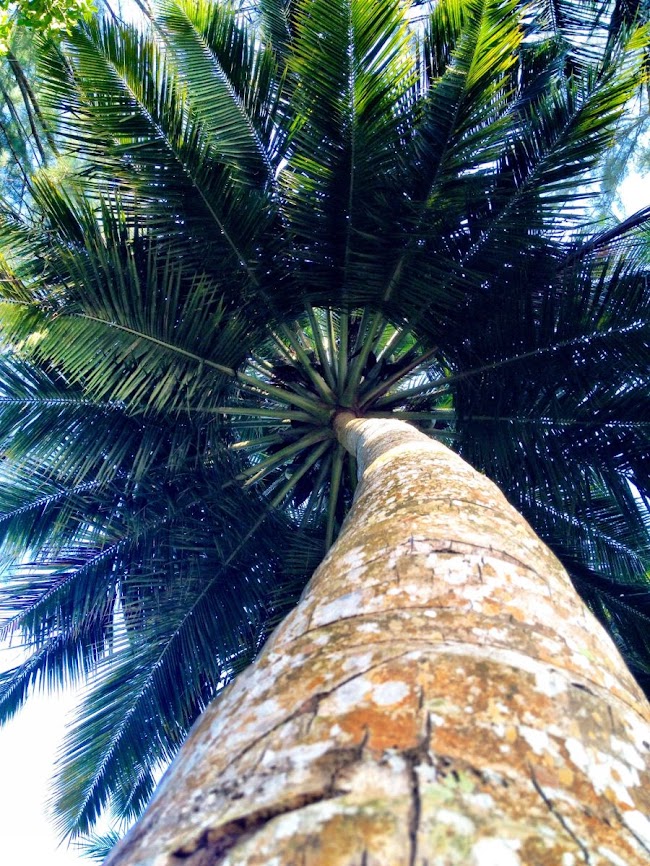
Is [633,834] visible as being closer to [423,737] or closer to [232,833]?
[423,737]

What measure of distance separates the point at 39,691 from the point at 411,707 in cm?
671

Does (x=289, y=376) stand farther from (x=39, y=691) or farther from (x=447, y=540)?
(x=447, y=540)

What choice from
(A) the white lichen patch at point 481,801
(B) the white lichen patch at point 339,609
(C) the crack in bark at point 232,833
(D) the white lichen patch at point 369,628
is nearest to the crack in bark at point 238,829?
(C) the crack in bark at point 232,833

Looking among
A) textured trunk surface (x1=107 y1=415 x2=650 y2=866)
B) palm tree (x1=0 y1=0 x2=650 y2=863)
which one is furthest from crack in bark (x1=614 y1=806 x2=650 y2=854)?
palm tree (x1=0 y1=0 x2=650 y2=863)

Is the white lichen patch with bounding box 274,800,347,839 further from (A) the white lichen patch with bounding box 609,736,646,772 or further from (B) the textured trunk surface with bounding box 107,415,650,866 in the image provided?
(A) the white lichen patch with bounding box 609,736,646,772

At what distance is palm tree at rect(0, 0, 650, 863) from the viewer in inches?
210

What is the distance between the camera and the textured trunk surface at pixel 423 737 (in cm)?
89

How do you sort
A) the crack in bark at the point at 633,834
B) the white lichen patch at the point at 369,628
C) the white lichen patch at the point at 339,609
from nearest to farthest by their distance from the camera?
the crack in bark at the point at 633,834 → the white lichen patch at the point at 369,628 → the white lichen patch at the point at 339,609

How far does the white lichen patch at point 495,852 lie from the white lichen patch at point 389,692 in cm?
31

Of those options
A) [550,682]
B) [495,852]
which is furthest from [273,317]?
[495,852]

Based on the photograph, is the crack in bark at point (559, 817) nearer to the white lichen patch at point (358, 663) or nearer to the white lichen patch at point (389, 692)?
the white lichen patch at point (389, 692)

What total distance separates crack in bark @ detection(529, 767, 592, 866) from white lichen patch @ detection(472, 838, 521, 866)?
0.08 m

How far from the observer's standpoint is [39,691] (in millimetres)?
6992

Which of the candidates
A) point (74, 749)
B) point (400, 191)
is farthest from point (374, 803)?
point (74, 749)
